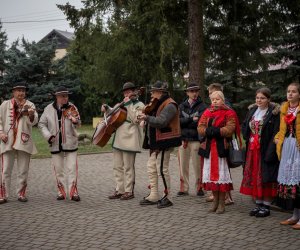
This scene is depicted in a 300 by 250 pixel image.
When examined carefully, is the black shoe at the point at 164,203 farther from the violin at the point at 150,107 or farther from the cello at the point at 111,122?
the cello at the point at 111,122

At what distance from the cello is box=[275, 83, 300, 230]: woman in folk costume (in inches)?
115

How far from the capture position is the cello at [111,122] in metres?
8.55

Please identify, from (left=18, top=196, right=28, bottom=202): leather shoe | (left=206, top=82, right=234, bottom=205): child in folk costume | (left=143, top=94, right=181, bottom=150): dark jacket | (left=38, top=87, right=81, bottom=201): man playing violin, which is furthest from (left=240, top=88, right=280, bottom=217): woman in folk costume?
(left=18, top=196, right=28, bottom=202): leather shoe

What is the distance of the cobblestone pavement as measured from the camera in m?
5.85

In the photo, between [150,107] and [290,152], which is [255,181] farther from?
[150,107]

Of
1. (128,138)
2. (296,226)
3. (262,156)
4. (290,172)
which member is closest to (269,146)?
(262,156)

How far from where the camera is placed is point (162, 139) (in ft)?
25.9

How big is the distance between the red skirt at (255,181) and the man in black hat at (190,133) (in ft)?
5.29

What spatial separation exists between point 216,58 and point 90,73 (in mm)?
15100

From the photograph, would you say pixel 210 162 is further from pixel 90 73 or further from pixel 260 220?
pixel 90 73

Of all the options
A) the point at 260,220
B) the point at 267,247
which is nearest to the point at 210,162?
the point at 260,220

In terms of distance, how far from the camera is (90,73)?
3086cm

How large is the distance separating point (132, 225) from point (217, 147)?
180cm

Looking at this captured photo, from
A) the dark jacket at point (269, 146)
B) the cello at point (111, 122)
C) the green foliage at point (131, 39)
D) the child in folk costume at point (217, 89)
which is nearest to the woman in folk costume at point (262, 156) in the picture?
the dark jacket at point (269, 146)
